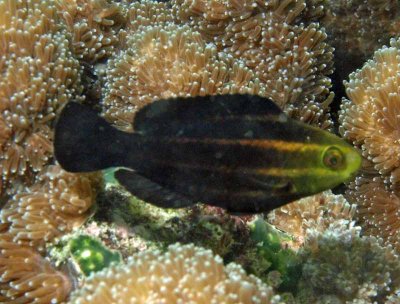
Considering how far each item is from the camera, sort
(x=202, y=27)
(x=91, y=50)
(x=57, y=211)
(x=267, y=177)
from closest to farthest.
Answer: (x=267, y=177) < (x=57, y=211) < (x=91, y=50) < (x=202, y=27)

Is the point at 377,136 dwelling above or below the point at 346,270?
above

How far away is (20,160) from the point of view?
3.50m

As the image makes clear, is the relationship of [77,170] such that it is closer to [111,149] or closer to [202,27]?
[111,149]

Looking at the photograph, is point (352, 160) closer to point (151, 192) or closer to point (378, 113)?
point (151, 192)

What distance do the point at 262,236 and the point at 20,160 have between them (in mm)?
2206

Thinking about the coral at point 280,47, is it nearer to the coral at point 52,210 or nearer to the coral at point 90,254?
the coral at point 52,210

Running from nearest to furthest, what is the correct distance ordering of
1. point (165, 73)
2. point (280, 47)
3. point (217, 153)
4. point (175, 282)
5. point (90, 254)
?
point (217, 153), point (175, 282), point (90, 254), point (165, 73), point (280, 47)

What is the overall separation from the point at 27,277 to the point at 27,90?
59.0 inches

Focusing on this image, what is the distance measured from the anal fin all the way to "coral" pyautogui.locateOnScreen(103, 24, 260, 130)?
68.1 inches

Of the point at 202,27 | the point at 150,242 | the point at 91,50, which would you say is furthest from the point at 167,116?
the point at 202,27

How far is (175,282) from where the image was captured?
2.45m

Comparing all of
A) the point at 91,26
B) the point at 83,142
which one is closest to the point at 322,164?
the point at 83,142

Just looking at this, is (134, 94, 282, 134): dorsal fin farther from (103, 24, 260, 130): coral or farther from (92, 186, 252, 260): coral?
(103, 24, 260, 130): coral

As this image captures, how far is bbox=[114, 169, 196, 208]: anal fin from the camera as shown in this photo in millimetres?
2453
